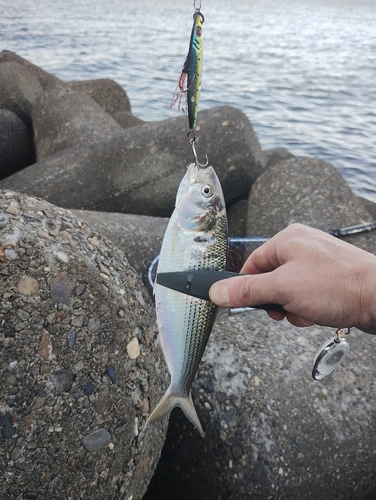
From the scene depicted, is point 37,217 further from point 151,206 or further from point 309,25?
point 309,25

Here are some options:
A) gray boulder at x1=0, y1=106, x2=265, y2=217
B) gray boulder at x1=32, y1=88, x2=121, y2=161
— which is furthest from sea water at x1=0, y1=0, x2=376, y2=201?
gray boulder at x1=32, y1=88, x2=121, y2=161

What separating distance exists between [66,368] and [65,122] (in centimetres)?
580

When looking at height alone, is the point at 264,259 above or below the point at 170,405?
above

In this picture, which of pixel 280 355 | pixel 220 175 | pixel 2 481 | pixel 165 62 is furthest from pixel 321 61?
pixel 2 481

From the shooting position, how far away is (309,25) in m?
50.1

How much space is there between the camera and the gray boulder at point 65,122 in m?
7.09

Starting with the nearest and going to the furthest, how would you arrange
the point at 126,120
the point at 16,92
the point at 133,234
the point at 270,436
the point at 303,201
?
the point at 270,436, the point at 133,234, the point at 303,201, the point at 16,92, the point at 126,120

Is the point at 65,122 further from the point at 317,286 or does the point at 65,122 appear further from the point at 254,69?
the point at 254,69

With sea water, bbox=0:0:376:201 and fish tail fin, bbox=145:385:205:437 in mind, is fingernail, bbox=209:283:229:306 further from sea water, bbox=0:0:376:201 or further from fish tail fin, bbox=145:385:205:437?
sea water, bbox=0:0:376:201

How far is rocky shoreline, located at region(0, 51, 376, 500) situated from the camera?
2.21m

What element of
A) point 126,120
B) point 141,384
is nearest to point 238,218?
point 141,384

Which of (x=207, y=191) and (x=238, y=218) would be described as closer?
(x=207, y=191)

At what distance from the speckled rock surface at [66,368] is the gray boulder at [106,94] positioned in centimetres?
922

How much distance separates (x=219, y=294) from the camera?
2170mm
